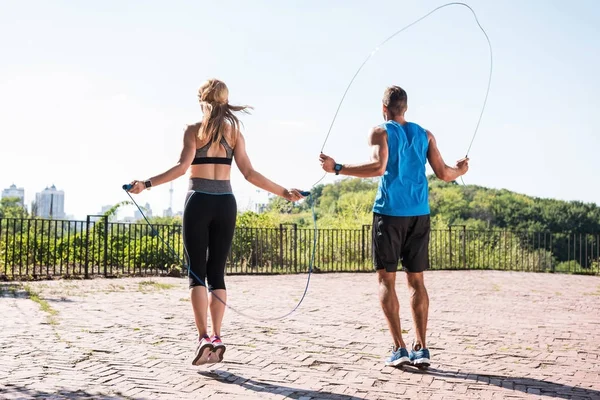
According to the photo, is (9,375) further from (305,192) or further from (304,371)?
(305,192)

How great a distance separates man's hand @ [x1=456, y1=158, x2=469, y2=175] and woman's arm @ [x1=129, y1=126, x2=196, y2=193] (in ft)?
6.99

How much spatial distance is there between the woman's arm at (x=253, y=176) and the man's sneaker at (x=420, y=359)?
1.43 meters

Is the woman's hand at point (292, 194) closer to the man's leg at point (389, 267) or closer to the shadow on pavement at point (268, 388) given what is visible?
the man's leg at point (389, 267)

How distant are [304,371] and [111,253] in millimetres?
11011

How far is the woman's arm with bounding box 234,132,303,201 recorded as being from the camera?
15.0 ft

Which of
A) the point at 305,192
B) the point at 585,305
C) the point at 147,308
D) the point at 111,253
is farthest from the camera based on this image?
the point at 111,253

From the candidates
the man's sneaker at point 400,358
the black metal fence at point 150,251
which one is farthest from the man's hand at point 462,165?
the black metal fence at point 150,251

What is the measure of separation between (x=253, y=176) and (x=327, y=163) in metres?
0.55

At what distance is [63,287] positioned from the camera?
11.4 metres

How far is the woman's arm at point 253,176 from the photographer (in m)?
4.59

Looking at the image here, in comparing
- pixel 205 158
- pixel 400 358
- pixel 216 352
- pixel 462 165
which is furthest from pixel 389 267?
pixel 205 158

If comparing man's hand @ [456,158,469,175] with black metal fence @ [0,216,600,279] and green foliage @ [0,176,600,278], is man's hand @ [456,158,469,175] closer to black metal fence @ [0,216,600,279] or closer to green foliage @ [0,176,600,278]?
green foliage @ [0,176,600,278]

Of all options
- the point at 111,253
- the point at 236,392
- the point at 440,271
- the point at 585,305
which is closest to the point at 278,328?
the point at 236,392

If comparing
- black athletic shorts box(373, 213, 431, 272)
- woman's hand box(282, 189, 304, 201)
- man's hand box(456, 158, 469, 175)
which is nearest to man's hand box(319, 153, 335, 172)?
woman's hand box(282, 189, 304, 201)
